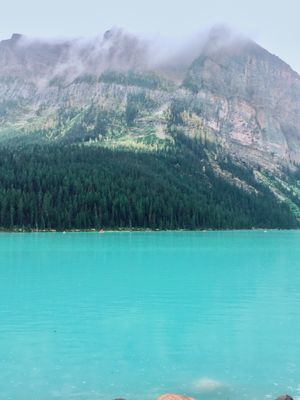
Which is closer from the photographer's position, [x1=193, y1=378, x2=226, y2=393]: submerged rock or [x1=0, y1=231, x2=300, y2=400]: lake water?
[x1=193, y1=378, x2=226, y2=393]: submerged rock

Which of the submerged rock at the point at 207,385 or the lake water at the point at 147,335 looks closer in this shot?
the submerged rock at the point at 207,385

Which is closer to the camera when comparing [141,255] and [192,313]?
[192,313]

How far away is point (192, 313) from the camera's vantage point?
2221 inches

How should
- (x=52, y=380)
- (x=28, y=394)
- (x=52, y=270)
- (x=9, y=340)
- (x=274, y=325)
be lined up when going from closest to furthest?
(x=28, y=394) → (x=52, y=380) → (x=9, y=340) → (x=274, y=325) → (x=52, y=270)

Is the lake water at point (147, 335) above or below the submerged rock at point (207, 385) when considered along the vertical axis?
above

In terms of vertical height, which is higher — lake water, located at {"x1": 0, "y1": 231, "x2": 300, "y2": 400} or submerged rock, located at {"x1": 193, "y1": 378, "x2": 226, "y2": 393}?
lake water, located at {"x1": 0, "y1": 231, "x2": 300, "y2": 400}

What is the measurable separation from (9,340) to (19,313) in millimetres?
11919

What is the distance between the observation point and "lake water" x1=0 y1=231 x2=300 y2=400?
33156 mm

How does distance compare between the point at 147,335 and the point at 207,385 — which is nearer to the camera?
the point at 207,385

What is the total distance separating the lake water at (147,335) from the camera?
109 feet

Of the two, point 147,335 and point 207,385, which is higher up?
point 147,335

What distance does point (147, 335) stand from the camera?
150ft

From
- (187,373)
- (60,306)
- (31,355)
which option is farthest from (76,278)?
(187,373)

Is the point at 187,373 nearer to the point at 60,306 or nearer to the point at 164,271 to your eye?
the point at 60,306
